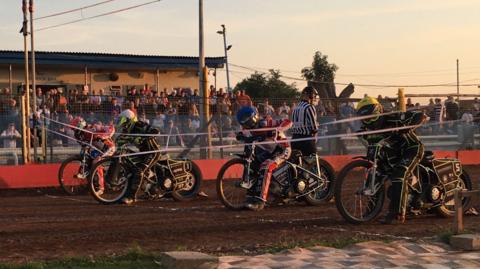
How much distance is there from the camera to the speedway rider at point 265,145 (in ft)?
36.7

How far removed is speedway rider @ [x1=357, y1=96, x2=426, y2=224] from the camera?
934 centimetres

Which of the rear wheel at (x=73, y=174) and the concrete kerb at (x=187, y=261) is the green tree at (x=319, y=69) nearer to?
the rear wheel at (x=73, y=174)

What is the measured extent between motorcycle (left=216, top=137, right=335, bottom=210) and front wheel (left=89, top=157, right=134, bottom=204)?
2.02 metres

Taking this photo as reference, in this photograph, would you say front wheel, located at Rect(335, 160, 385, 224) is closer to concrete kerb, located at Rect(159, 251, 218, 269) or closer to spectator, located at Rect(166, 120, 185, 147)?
concrete kerb, located at Rect(159, 251, 218, 269)

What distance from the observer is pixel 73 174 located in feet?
48.1

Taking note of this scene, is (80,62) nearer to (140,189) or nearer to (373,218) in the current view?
(140,189)

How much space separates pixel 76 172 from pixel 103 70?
18483 mm

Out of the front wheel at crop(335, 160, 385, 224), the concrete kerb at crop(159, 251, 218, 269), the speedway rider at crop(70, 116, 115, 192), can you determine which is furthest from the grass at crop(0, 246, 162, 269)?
the speedway rider at crop(70, 116, 115, 192)

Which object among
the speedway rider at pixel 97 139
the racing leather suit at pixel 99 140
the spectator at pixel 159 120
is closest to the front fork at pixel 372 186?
the speedway rider at pixel 97 139

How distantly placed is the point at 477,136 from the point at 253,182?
12315mm

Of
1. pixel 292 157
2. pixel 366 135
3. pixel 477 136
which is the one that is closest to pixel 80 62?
pixel 477 136

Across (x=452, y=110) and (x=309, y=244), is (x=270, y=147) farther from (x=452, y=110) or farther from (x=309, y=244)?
(x=452, y=110)

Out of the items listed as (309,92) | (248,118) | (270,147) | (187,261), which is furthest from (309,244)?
(309,92)

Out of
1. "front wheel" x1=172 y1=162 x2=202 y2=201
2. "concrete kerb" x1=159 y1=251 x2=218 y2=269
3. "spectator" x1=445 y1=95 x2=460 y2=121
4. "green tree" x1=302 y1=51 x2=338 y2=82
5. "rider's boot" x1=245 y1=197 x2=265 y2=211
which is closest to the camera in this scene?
"concrete kerb" x1=159 y1=251 x2=218 y2=269
